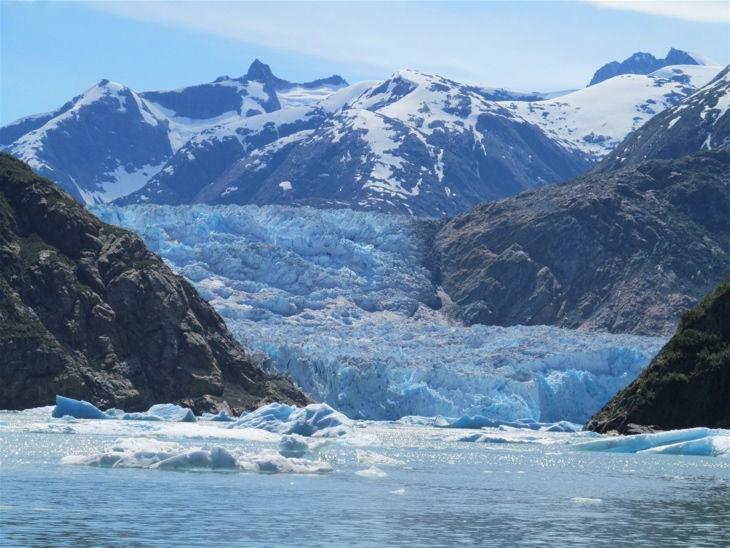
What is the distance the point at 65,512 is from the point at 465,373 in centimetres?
8713

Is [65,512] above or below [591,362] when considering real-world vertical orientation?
below

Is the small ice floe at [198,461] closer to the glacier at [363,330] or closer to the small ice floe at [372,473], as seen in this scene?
the small ice floe at [372,473]

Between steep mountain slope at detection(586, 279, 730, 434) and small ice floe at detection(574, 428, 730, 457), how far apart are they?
9.54 meters

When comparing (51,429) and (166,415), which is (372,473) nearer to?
(51,429)

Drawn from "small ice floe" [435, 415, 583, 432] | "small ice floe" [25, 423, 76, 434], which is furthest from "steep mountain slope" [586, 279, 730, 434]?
"small ice floe" [25, 423, 76, 434]

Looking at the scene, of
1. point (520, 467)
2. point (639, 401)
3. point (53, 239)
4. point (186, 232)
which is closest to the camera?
point (520, 467)

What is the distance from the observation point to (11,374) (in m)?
96.2

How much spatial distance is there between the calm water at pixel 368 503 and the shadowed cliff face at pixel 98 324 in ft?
118

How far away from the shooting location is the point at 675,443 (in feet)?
234

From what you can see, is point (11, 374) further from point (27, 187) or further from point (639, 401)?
point (639, 401)

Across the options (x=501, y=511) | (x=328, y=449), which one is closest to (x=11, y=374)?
(x=328, y=449)

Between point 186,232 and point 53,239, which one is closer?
point 53,239

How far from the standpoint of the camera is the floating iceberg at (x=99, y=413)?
83625 millimetres

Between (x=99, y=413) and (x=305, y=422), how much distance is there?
48.9ft
